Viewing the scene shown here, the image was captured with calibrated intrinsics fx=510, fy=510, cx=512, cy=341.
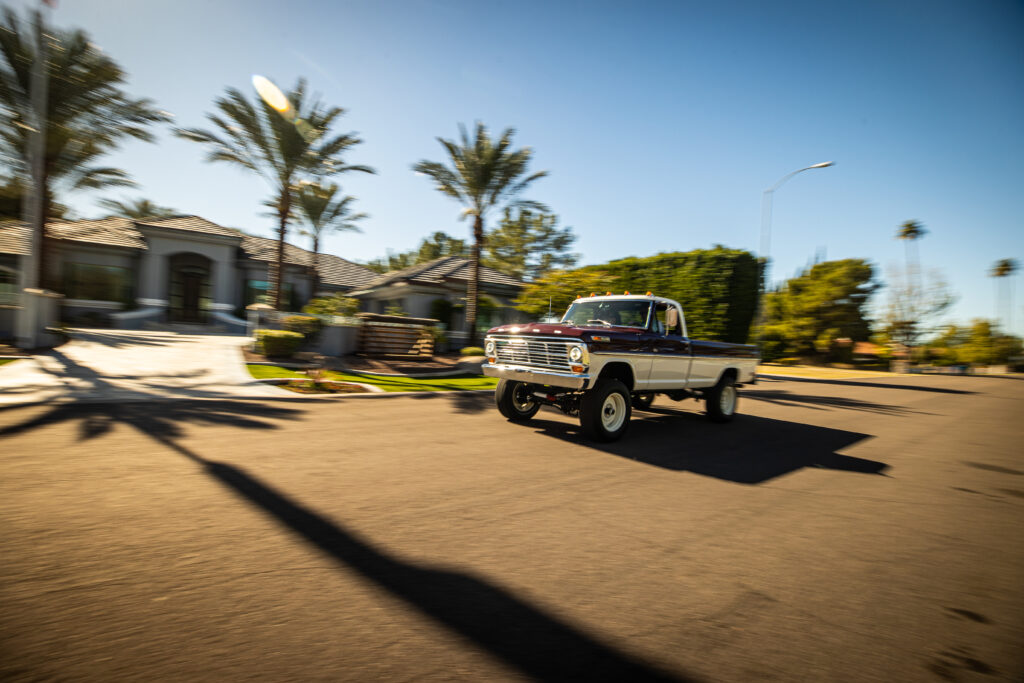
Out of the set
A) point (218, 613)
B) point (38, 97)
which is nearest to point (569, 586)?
point (218, 613)

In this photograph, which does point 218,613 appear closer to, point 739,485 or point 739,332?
point 739,485

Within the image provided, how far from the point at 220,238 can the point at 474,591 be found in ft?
93.2

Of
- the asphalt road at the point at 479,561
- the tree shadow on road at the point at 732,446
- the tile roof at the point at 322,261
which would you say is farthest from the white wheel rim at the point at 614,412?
the tile roof at the point at 322,261

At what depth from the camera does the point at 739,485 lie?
18.0ft

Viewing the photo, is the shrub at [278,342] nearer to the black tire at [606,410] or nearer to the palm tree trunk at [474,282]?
the palm tree trunk at [474,282]

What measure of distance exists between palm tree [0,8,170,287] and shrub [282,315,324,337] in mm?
7794

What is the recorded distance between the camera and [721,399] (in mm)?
10117

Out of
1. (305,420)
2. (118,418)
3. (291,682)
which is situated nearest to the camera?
(291,682)

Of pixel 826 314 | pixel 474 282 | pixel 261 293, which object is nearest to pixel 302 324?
pixel 474 282

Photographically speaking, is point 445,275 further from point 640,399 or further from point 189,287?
point 640,399

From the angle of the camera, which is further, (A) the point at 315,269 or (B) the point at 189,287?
(A) the point at 315,269

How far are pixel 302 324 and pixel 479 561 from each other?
15.5 m

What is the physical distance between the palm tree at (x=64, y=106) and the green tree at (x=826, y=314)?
4257 centimetres

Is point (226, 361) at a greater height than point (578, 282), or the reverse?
point (578, 282)
